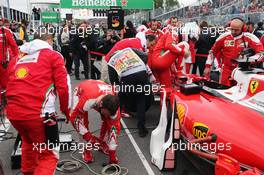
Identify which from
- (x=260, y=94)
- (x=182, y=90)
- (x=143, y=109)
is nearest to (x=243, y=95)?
(x=260, y=94)

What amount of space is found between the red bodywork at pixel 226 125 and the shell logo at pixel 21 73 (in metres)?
1.64

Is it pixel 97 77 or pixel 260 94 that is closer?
pixel 260 94

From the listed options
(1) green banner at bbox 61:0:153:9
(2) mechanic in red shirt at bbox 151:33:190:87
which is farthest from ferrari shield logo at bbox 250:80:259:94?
(1) green banner at bbox 61:0:153:9

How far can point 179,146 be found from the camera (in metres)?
3.41

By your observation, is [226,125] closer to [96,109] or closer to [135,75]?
[96,109]

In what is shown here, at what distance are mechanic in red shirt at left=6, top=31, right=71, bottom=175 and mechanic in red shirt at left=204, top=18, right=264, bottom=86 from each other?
115 inches

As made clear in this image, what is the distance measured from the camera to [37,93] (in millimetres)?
3016

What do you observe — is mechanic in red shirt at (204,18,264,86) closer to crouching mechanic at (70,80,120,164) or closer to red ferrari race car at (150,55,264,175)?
red ferrari race car at (150,55,264,175)

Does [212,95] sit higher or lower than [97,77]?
higher

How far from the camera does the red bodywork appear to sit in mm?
2590

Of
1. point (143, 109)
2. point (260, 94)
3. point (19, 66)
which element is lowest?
point (143, 109)

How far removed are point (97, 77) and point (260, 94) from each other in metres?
7.23

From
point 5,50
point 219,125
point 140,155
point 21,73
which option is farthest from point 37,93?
point 5,50

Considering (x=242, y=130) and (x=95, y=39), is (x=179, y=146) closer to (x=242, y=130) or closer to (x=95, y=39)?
(x=242, y=130)
